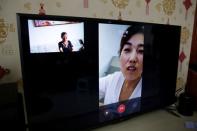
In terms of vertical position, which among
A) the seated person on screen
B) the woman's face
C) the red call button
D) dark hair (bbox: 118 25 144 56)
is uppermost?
dark hair (bbox: 118 25 144 56)

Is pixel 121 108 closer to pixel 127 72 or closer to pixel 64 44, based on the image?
pixel 127 72

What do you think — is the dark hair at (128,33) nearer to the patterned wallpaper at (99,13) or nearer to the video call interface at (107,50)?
the video call interface at (107,50)

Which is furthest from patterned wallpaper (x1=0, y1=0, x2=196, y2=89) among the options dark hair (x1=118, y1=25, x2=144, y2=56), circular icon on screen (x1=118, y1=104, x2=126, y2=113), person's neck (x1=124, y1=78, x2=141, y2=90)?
circular icon on screen (x1=118, y1=104, x2=126, y2=113)

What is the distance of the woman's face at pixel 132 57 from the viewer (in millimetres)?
1062

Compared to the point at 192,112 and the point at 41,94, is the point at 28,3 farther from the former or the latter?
the point at 192,112

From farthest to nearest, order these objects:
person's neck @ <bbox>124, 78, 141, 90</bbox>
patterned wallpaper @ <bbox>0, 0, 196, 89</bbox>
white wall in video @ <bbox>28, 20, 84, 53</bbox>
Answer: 1. person's neck @ <bbox>124, 78, 141, 90</bbox>
2. patterned wallpaper @ <bbox>0, 0, 196, 89</bbox>
3. white wall in video @ <bbox>28, 20, 84, 53</bbox>

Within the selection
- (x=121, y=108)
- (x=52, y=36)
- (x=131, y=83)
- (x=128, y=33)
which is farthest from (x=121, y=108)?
(x=52, y=36)

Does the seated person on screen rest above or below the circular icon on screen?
above

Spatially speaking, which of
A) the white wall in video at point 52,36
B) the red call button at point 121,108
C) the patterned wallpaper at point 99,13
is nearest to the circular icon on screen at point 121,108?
the red call button at point 121,108

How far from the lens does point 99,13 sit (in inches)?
47.3

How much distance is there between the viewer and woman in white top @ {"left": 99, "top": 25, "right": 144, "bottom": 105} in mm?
A: 1041

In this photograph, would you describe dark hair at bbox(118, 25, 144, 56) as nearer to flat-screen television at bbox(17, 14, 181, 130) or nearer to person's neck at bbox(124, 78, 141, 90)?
flat-screen television at bbox(17, 14, 181, 130)

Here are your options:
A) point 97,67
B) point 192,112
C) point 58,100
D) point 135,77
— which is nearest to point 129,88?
point 135,77

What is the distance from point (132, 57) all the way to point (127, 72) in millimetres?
98
